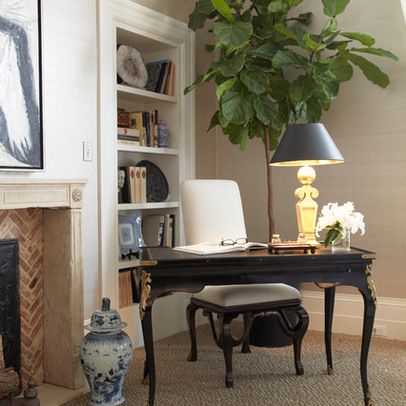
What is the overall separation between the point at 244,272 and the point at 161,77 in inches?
76.6

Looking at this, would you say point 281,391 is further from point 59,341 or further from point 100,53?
point 100,53

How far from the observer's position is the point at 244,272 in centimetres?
272

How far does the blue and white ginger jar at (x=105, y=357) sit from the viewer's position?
2.77 metres

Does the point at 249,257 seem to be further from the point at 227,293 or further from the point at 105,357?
the point at 105,357

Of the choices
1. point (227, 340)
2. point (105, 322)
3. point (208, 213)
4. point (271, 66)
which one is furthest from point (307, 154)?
point (105, 322)

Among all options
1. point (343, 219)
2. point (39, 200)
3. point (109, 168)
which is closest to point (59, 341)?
point (39, 200)

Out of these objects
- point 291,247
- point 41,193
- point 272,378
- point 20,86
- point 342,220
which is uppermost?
point 20,86

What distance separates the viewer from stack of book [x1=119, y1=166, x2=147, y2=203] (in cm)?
385

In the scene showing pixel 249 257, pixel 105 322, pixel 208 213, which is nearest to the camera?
pixel 249 257

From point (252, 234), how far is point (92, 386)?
2.07 m

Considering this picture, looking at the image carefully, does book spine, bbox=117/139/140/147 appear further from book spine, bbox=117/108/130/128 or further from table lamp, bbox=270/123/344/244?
table lamp, bbox=270/123/344/244

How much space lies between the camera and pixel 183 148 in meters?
4.26

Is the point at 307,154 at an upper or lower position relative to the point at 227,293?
upper

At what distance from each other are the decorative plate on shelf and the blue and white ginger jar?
54.7 inches
